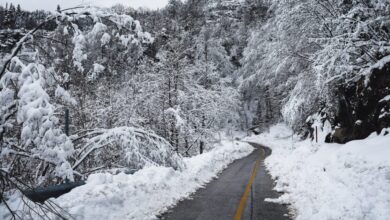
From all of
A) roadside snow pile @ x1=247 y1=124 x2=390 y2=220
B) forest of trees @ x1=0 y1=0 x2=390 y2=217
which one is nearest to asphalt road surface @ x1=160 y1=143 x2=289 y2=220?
roadside snow pile @ x1=247 y1=124 x2=390 y2=220

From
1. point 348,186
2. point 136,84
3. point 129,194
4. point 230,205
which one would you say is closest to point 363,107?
point 348,186

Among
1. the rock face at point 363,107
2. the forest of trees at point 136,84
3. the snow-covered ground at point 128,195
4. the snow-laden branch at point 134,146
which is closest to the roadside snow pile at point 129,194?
the snow-covered ground at point 128,195

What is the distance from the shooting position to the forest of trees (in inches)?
173

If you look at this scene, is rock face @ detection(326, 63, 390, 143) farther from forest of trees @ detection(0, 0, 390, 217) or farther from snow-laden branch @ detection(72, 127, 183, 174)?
snow-laden branch @ detection(72, 127, 183, 174)

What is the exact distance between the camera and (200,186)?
397 inches

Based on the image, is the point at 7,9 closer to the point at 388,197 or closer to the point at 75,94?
the point at 388,197

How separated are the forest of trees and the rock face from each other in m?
0.06

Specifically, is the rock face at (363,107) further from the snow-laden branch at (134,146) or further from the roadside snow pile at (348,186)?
the snow-laden branch at (134,146)

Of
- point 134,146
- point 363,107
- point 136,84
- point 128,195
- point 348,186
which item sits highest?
point 136,84

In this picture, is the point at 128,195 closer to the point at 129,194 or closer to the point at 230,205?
the point at 129,194

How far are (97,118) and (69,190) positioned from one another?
1078 centimetres

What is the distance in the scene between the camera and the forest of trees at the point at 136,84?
4387 mm

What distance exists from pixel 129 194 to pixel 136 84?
14.0 meters

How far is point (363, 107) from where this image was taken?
1192 cm
